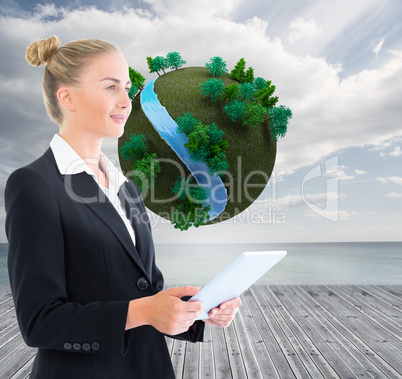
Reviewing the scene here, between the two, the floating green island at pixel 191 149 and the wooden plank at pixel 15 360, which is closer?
the floating green island at pixel 191 149

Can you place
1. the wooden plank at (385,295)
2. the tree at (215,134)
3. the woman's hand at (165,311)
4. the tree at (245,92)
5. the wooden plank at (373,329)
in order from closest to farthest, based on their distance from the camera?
the woman's hand at (165,311)
the tree at (215,134)
the tree at (245,92)
the wooden plank at (373,329)
the wooden plank at (385,295)

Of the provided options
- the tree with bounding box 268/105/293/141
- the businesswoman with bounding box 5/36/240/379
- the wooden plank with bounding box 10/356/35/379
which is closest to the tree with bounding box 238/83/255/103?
the tree with bounding box 268/105/293/141

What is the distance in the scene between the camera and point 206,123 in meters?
1.84

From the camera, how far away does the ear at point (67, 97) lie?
1120mm

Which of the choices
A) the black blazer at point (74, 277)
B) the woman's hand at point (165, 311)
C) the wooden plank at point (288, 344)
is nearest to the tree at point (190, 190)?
the black blazer at point (74, 277)

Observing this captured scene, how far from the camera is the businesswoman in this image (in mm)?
900

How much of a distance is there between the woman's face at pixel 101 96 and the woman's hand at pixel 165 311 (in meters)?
0.50

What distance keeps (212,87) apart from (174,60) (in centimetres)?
40

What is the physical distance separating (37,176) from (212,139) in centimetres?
93

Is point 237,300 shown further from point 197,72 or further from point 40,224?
point 197,72

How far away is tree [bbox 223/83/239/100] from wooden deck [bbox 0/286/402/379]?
1.87 meters

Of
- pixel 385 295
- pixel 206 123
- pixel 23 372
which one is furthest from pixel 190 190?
pixel 385 295

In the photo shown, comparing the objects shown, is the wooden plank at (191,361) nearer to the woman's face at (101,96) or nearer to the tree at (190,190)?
the tree at (190,190)

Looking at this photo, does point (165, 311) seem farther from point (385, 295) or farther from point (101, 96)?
point (385, 295)
